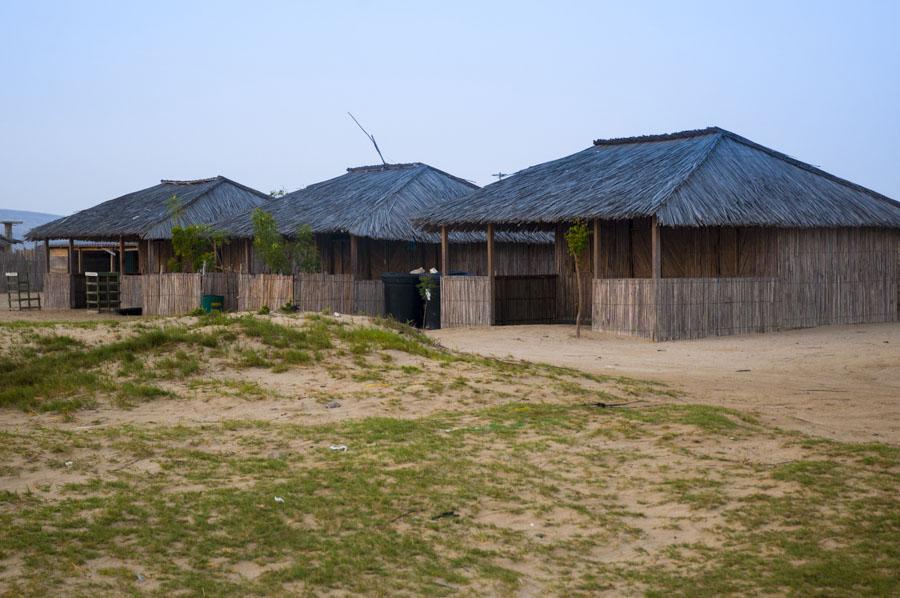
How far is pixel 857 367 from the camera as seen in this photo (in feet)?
46.1

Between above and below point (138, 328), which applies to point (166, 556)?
below

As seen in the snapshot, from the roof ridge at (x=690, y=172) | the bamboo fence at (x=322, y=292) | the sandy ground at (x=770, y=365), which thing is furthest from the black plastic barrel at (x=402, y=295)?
the roof ridge at (x=690, y=172)

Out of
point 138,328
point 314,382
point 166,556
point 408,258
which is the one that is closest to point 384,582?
point 166,556

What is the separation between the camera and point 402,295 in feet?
76.3

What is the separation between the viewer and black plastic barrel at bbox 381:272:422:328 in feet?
76.1

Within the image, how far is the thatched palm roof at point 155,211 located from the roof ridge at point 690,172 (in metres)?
15.2

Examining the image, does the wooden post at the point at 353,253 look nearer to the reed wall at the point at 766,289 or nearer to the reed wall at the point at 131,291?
the reed wall at the point at 131,291

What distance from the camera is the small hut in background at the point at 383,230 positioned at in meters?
26.5

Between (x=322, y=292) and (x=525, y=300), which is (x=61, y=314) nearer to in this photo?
(x=322, y=292)

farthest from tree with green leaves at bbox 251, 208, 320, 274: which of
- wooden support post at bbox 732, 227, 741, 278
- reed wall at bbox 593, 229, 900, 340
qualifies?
wooden support post at bbox 732, 227, 741, 278

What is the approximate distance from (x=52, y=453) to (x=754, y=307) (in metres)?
15.1

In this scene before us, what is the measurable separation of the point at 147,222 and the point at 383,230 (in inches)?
387

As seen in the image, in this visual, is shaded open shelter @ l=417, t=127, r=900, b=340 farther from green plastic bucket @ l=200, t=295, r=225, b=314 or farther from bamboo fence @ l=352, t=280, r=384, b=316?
green plastic bucket @ l=200, t=295, r=225, b=314

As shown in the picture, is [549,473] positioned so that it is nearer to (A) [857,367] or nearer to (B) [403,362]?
(B) [403,362]
